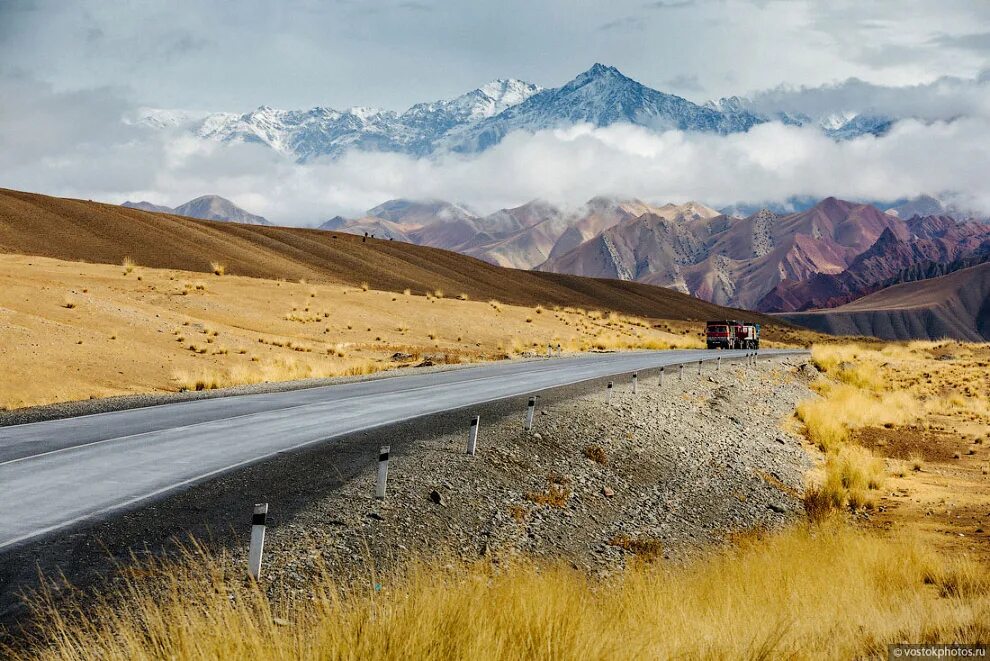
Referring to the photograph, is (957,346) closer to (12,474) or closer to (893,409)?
(893,409)

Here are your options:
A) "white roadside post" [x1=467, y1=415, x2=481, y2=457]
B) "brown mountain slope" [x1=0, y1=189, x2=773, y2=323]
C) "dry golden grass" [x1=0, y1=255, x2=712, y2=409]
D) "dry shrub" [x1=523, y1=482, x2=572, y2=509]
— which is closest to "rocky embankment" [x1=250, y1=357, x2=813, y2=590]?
"dry shrub" [x1=523, y1=482, x2=572, y2=509]

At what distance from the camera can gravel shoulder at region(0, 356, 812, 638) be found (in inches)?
347

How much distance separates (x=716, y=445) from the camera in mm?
20703

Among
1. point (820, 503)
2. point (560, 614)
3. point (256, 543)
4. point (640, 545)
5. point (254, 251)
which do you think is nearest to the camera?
point (560, 614)

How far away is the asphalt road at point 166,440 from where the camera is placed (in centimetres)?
1049

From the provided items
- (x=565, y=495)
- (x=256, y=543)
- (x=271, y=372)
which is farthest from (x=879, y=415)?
(x=256, y=543)

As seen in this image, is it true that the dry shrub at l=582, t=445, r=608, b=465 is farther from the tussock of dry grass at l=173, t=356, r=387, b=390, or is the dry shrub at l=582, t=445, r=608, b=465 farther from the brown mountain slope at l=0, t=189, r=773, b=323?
the brown mountain slope at l=0, t=189, r=773, b=323

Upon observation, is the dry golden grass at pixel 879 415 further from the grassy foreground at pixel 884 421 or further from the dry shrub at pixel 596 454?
the dry shrub at pixel 596 454

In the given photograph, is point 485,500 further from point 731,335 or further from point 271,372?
point 731,335

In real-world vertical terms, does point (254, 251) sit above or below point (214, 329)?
above

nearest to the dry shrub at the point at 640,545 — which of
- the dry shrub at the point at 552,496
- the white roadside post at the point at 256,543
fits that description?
the dry shrub at the point at 552,496

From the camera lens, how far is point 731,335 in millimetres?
63562

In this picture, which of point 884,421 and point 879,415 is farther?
point 879,415

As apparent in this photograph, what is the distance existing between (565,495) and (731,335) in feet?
173
